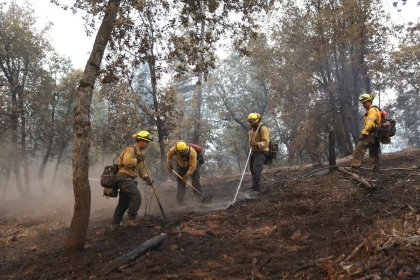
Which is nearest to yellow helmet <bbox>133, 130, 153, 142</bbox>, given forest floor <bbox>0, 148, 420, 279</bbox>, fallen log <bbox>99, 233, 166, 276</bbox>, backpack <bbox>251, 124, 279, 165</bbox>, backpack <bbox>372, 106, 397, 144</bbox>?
forest floor <bbox>0, 148, 420, 279</bbox>

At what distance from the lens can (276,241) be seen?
181 inches

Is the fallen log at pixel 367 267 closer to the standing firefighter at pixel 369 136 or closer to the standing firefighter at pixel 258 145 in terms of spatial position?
the standing firefighter at pixel 369 136

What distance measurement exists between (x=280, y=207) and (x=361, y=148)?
280cm

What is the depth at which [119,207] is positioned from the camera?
6.96 meters

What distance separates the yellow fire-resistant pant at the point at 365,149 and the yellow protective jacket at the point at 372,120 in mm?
273

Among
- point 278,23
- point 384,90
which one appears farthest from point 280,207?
point 384,90

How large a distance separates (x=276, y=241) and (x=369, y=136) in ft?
14.7

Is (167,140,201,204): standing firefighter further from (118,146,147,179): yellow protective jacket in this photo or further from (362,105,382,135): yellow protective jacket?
(362,105,382,135): yellow protective jacket

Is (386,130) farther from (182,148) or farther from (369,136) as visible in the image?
(182,148)

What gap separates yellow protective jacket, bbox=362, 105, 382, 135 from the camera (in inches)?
295

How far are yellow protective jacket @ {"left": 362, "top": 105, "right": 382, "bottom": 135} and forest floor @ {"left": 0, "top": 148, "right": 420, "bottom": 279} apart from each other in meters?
1.10

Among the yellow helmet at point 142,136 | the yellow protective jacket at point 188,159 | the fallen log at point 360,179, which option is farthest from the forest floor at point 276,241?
the yellow helmet at point 142,136

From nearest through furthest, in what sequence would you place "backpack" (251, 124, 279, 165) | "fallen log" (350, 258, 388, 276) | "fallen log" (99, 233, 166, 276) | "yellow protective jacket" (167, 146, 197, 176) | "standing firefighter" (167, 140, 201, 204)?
"fallen log" (350, 258, 388, 276)
"fallen log" (99, 233, 166, 276)
"standing firefighter" (167, 140, 201, 204)
"yellow protective jacket" (167, 146, 197, 176)
"backpack" (251, 124, 279, 165)

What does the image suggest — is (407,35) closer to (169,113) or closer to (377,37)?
(377,37)
